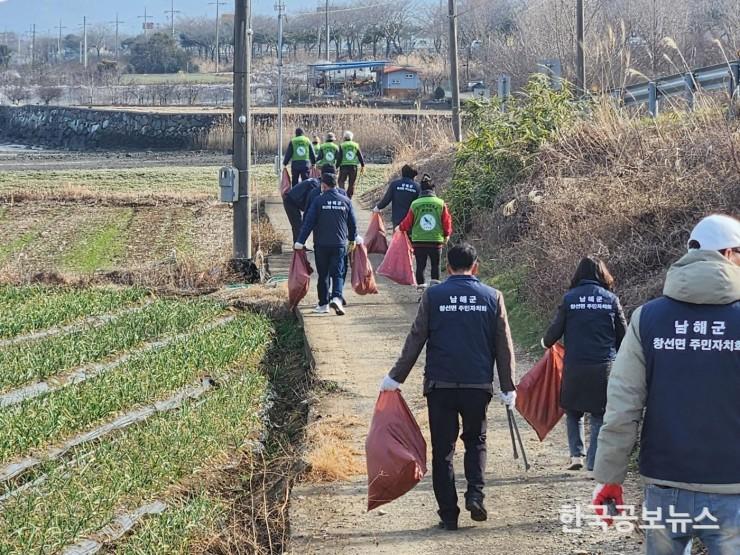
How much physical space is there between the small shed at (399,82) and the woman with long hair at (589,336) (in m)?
74.3

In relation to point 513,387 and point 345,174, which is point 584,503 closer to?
point 513,387

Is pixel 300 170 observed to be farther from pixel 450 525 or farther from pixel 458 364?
pixel 450 525

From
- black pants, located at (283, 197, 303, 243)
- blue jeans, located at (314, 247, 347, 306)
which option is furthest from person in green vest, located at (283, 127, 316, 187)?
blue jeans, located at (314, 247, 347, 306)

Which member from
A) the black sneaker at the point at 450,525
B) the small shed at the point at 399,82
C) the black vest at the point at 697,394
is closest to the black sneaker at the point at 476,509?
the black sneaker at the point at 450,525

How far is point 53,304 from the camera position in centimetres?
1581

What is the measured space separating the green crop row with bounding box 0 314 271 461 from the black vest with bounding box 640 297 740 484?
5842 millimetres

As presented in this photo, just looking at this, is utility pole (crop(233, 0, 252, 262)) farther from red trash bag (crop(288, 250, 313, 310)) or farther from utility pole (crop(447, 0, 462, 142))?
utility pole (crop(447, 0, 462, 142))

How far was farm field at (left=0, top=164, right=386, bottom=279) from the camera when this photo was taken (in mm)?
20844

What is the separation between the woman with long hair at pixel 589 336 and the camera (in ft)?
25.7

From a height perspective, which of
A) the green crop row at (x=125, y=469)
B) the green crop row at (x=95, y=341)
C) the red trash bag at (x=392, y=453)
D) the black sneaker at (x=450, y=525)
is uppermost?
the red trash bag at (x=392, y=453)

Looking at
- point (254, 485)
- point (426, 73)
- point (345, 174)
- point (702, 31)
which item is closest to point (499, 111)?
point (345, 174)

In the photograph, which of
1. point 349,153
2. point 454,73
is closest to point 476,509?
point 349,153

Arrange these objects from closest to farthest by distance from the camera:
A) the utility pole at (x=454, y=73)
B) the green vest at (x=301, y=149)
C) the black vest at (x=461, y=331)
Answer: the black vest at (x=461, y=331) → the green vest at (x=301, y=149) → the utility pole at (x=454, y=73)

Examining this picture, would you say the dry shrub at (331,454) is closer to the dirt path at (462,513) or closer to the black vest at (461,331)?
the dirt path at (462,513)
